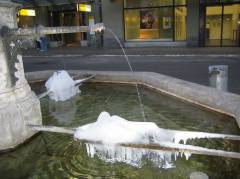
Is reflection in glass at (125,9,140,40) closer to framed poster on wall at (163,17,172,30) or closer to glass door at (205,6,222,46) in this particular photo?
framed poster on wall at (163,17,172,30)

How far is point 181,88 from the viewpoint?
19.6ft

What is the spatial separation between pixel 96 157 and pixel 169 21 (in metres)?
18.4

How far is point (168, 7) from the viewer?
20.9 m

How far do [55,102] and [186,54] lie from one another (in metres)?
11.6

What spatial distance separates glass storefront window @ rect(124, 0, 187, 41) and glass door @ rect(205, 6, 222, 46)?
5.49 feet

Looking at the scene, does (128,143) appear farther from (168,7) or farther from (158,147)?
(168,7)

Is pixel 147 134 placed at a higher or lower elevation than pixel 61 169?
higher

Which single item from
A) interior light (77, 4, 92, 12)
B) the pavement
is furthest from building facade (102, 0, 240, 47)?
the pavement

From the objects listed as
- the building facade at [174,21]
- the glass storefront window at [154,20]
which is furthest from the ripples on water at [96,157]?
the glass storefront window at [154,20]

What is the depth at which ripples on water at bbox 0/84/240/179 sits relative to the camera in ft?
12.1

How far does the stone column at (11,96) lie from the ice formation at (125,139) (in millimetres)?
1015

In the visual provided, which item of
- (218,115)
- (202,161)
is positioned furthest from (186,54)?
(202,161)

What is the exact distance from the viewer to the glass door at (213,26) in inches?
805

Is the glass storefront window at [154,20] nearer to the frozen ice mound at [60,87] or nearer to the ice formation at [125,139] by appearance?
the frozen ice mound at [60,87]
